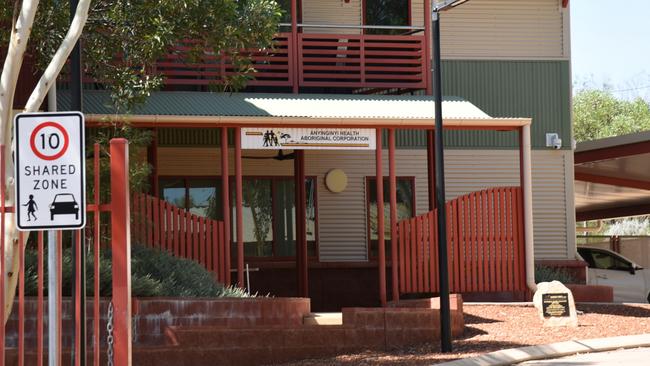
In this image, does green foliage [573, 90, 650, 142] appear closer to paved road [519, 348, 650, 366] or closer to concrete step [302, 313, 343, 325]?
concrete step [302, 313, 343, 325]

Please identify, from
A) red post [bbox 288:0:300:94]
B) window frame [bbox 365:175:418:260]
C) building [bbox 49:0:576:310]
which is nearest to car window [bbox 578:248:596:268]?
building [bbox 49:0:576:310]

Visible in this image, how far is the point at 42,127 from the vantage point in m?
9.02

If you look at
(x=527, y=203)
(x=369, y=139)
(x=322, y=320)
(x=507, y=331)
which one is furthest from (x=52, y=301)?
(x=527, y=203)

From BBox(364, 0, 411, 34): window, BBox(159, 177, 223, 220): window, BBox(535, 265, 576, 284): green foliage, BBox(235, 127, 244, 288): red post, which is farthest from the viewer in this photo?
BBox(364, 0, 411, 34): window

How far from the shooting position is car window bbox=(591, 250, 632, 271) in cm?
2492

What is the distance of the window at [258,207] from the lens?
23.1m

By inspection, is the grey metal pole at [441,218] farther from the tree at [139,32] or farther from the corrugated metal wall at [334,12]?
the corrugated metal wall at [334,12]

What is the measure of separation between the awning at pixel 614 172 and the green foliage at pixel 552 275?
299 centimetres

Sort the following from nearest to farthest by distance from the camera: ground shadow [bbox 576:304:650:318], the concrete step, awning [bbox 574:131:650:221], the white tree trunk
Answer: the white tree trunk
the concrete step
ground shadow [bbox 576:304:650:318]
awning [bbox 574:131:650:221]

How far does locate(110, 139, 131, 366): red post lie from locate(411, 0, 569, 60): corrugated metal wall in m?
14.7

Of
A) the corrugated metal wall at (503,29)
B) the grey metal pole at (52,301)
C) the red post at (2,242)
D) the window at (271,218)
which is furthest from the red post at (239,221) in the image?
the grey metal pole at (52,301)

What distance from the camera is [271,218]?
23422 mm

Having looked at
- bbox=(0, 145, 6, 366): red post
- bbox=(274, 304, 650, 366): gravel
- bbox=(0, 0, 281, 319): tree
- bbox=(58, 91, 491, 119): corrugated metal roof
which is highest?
bbox=(0, 0, 281, 319): tree

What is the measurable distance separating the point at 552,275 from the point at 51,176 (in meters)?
14.4
